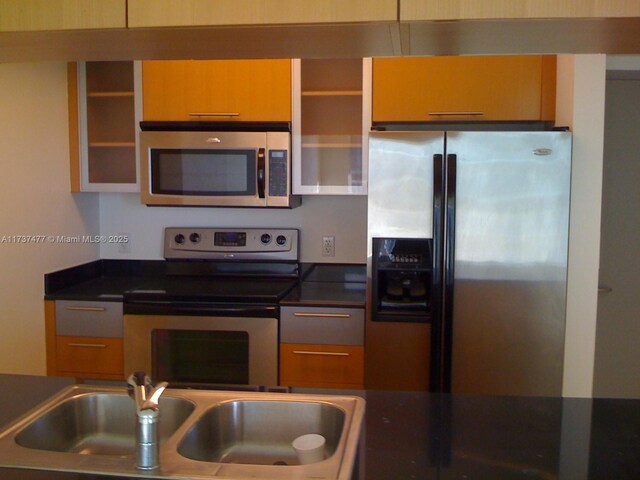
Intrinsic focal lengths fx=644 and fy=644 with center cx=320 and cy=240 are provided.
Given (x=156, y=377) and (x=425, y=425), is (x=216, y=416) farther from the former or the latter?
(x=156, y=377)

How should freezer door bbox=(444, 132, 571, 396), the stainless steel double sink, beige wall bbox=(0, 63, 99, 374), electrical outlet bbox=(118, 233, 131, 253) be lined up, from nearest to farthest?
the stainless steel double sink, freezer door bbox=(444, 132, 571, 396), beige wall bbox=(0, 63, 99, 374), electrical outlet bbox=(118, 233, 131, 253)

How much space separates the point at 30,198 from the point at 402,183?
1674 millimetres

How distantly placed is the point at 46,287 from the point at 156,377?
681mm

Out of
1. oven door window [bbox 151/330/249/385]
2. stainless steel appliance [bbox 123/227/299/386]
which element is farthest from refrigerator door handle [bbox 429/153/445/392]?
oven door window [bbox 151/330/249/385]

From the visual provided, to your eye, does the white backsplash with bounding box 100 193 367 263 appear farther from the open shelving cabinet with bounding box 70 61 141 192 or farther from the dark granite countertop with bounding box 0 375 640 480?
the dark granite countertop with bounding box 0 375 640 480

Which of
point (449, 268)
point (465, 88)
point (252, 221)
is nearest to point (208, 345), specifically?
point (252, 221)

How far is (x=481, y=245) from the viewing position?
2637 mm

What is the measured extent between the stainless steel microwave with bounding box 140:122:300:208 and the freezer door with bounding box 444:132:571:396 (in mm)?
846

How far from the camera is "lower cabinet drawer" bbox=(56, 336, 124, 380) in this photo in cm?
301

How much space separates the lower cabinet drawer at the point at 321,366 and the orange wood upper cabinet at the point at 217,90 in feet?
3.59

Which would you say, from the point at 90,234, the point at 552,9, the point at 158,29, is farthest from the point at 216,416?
the point at 90,234

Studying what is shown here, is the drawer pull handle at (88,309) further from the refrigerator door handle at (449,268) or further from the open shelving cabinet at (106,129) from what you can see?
the refrigerator door handle at (449,268)

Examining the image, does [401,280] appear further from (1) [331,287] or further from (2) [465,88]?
(2) [465,88]

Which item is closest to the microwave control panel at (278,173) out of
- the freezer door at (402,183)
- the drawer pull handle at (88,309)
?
the freezer door at (402,183)
